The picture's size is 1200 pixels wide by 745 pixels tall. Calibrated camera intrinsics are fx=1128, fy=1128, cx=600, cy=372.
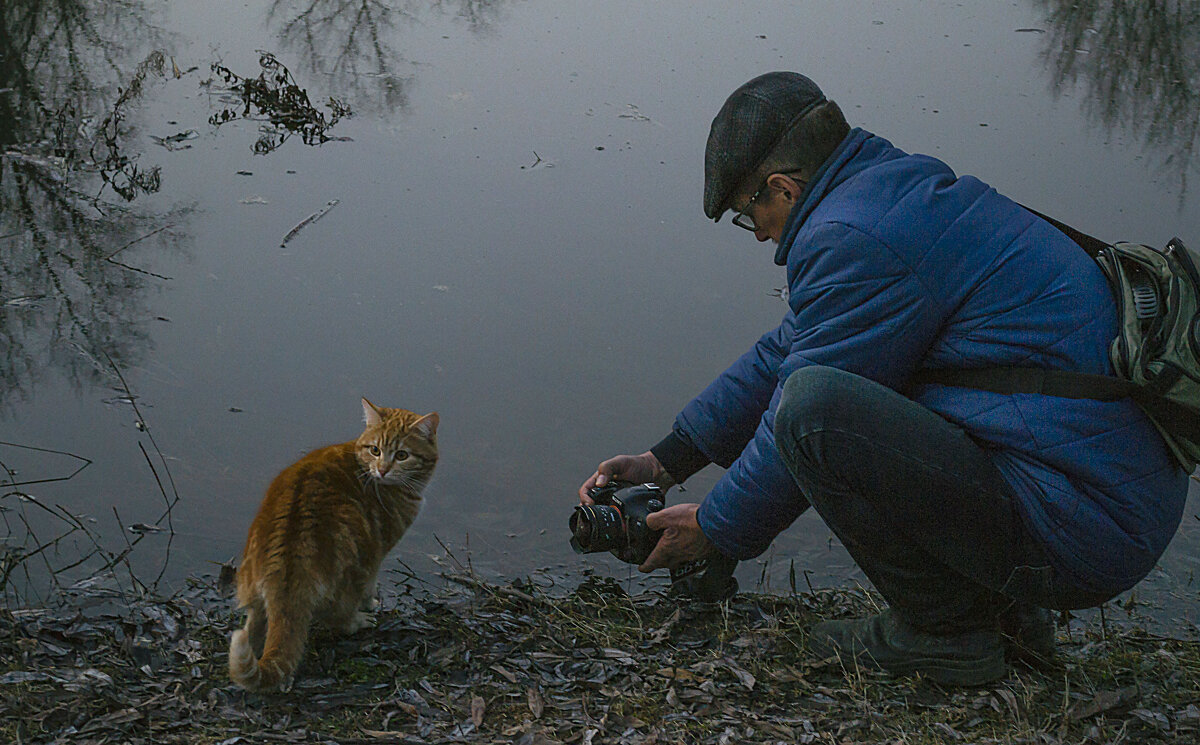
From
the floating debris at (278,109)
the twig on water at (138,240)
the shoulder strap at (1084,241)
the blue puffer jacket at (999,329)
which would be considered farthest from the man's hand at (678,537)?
the floating debris at (278,109)

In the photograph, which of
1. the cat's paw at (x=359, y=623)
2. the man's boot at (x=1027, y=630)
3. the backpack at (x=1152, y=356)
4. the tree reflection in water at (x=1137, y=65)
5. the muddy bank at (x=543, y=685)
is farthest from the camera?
the tree reflection in water at (x=1137, y=65)

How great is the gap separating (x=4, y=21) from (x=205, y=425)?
230 inches

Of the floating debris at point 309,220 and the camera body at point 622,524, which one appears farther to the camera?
the floating debris at point 309,220

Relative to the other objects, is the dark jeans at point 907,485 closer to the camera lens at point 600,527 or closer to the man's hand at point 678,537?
the man's hand at point 678,537

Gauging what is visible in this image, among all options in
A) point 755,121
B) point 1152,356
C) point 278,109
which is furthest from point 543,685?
point 278,109

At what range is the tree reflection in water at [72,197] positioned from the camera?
478cm

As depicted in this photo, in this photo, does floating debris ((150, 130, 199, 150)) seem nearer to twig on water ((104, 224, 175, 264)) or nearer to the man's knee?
twig on water ((104, 224, 175, 264))

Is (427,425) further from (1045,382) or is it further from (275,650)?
(1045,382)

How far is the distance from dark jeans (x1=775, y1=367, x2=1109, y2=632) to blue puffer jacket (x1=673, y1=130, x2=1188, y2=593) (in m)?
0.06

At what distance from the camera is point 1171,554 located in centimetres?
398

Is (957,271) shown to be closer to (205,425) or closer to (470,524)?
(470,524)

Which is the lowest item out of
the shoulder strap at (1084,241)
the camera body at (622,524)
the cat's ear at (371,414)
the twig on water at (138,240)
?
the shoulder strap at (1084,241)

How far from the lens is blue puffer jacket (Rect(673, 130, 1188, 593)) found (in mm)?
2539

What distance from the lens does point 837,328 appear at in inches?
104
